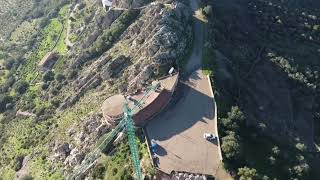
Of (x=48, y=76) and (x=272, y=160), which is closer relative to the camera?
(x=272, y=160)

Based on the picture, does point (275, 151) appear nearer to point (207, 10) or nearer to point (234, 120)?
point (234, 120)

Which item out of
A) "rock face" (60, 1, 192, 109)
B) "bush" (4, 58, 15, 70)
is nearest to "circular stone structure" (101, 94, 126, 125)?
"rock face" (60, 1, 192, 109)

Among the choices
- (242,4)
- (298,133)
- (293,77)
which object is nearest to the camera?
(298,133)

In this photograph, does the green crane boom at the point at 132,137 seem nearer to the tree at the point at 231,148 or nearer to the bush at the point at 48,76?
the tree at the point at 231,148

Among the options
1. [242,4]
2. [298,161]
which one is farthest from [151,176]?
[242,4]

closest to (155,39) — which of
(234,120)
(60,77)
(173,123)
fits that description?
(173,123)

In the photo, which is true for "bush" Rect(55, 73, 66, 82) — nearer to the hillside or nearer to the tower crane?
the tower crane

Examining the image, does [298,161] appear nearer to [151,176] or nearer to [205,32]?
[151,176]
